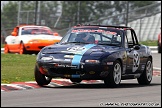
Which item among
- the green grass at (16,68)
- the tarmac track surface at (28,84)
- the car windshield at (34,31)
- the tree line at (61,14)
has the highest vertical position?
the tree line at (61,14)

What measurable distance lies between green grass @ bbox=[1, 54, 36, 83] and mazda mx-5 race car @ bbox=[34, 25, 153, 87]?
138 centimetres

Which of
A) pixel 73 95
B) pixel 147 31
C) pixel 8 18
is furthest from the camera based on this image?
pixel 147 31

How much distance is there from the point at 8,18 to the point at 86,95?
24.9 meters

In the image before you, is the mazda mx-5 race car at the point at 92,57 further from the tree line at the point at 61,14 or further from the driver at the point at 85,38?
the tree line at the point at 61,14

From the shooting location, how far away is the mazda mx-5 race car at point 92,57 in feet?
48.3

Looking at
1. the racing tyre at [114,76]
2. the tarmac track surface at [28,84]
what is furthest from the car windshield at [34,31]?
the racing tyre at [114,76]

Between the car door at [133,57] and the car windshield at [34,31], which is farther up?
the car windshield at [34,31]

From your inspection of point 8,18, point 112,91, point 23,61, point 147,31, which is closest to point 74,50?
point 112,91

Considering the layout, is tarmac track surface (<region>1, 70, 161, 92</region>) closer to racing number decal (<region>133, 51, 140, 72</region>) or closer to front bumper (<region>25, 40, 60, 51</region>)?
racing number decal (<region>133, 51, 140, 72</region>)

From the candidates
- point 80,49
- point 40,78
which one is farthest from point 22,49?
point 80,49

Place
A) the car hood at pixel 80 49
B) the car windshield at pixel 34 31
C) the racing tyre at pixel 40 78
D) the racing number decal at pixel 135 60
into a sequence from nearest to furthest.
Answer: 1. the car hood at pixel 80 49
2. the racing tyre at pixel 40 78
3. the racing number decal at pixel 135 60
4. the car windshield at pixel 34 31

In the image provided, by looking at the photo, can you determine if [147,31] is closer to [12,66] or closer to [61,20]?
[61,20]

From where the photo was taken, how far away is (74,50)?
48.9 ft

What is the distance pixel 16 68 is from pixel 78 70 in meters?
5.20
